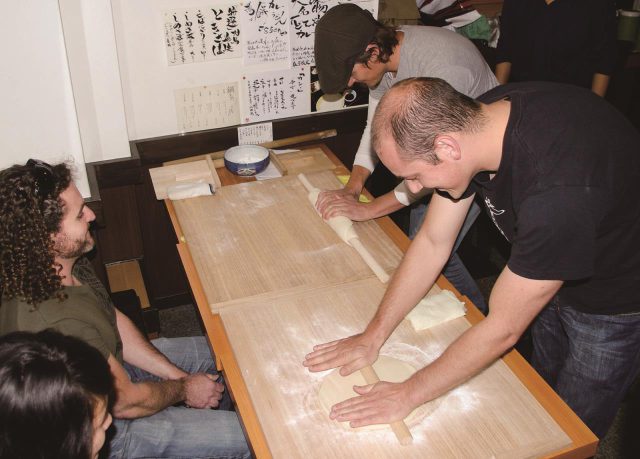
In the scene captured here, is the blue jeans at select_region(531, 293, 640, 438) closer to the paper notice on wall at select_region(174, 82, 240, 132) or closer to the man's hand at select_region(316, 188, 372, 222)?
the man's hand at select_region(316, 188, 372, 222)

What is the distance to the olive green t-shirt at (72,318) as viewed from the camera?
4.89ft

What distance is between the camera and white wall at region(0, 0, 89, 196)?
2145 mm

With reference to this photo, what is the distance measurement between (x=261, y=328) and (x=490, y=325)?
660 millimetres

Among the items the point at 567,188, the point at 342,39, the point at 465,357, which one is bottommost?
the point at 465,357

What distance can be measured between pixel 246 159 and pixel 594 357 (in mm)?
1580

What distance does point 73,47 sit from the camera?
2.22m

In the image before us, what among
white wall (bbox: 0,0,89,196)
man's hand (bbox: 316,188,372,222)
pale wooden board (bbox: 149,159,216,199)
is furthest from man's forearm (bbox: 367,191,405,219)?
white wall (bbox: 0,0,89,196)

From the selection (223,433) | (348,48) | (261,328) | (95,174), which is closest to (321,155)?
(348,48)

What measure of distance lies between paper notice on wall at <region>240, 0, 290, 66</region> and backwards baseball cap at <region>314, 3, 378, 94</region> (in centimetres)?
58

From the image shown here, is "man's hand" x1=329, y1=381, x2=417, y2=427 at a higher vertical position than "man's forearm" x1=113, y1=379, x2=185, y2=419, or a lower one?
higher

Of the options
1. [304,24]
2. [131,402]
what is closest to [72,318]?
[131,402]

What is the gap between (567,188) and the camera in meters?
1.19

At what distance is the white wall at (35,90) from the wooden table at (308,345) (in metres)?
0.59

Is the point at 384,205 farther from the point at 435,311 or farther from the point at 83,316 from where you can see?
the point at 83,316
